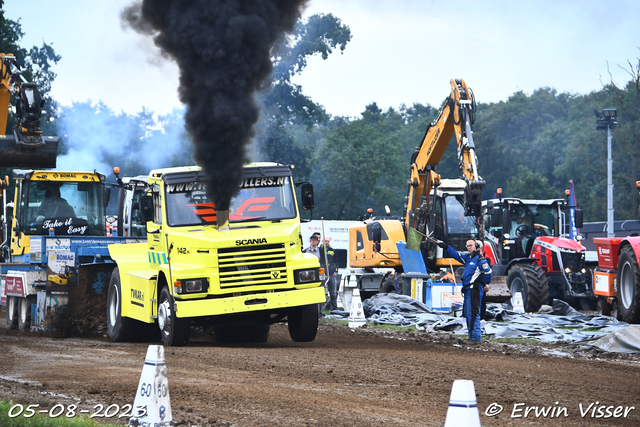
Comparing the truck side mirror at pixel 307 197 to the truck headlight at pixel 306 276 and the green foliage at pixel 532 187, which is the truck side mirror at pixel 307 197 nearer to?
the truck headlight at pixel 306 276

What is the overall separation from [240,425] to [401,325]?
11.1m

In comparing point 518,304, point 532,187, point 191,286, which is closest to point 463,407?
point 191,286

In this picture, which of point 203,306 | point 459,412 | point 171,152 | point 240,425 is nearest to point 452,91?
point 203,306

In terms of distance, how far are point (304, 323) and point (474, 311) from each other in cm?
297

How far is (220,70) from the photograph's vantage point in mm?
13094

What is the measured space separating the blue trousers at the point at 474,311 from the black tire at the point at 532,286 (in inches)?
238

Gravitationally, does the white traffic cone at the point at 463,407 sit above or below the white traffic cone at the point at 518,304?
above

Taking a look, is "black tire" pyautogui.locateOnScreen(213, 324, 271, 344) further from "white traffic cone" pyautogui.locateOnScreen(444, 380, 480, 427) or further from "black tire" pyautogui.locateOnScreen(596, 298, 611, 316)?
"white traffic cone" pyautogui.locateOnScreen(444, 380, 480, 427)

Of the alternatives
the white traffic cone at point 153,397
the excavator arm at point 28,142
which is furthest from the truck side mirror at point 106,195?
the white traffic cone at point 153,397

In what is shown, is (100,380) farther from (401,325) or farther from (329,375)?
(401,325)

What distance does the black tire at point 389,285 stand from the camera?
2284cm

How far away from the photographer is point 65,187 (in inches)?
817

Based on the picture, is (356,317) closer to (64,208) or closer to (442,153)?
(442,153)

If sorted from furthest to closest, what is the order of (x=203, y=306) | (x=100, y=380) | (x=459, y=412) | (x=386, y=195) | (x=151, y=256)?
(x=386, y=195)
(x=151, y=256)
(x=203, y=306)
(x=100, y=380)
(x=459, y=412)
